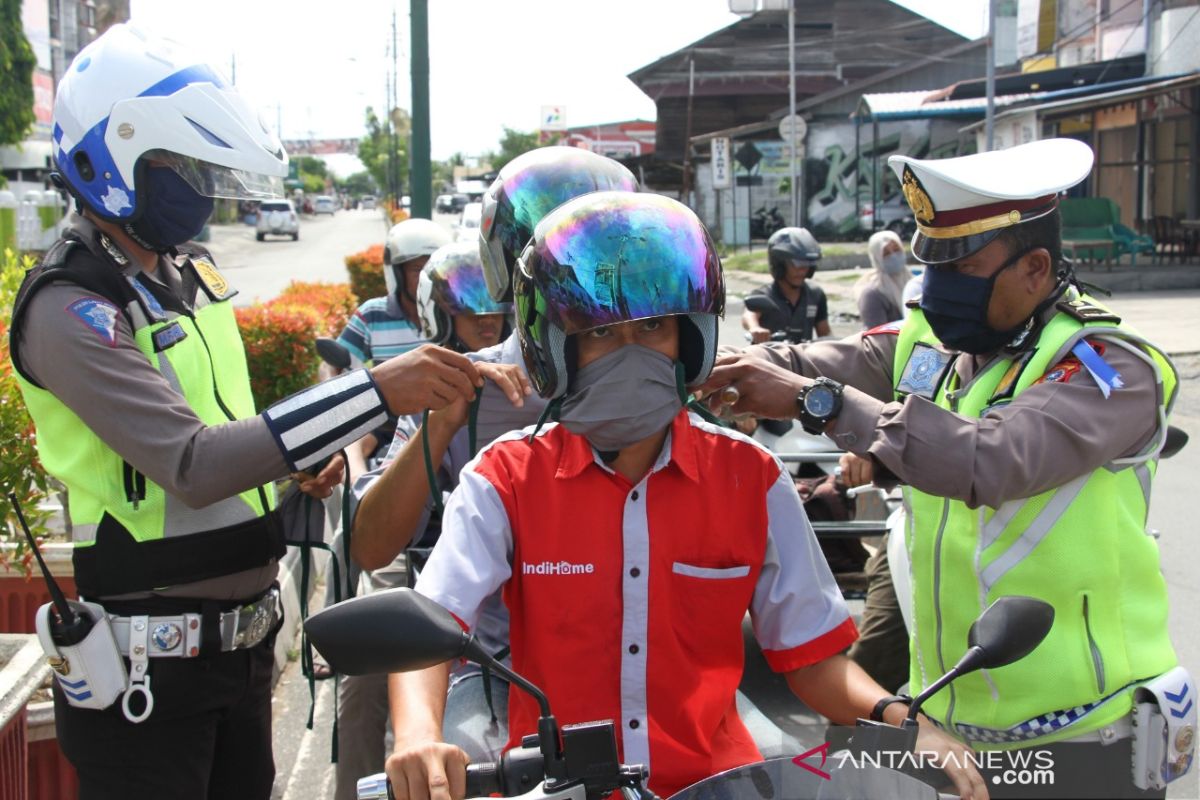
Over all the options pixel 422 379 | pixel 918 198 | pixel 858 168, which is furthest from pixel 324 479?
pixel 858 168

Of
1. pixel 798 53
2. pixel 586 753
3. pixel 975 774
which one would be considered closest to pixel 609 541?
pixel 586 753

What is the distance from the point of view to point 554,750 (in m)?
1.77

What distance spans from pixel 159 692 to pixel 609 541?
1.09m

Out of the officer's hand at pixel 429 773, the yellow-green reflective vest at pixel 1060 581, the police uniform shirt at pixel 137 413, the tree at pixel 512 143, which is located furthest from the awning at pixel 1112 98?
the tree at pixel 512 143

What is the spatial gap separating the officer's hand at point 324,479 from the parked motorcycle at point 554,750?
1.39 meters

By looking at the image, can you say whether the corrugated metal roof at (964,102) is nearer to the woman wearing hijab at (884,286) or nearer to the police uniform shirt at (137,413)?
the woman wearing hijab at (884,286)

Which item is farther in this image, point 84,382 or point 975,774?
point 84,382

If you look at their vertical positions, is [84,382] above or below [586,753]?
above

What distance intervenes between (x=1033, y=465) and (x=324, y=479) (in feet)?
5.58

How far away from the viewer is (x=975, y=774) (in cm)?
198

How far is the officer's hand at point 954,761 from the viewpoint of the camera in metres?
1.95

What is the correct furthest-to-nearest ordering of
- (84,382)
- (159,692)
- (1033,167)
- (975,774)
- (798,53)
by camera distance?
(798,53) → (1033,167) → (159,692) → (84,382) → (975,774)

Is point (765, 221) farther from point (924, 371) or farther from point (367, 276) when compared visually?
point (924, 371)

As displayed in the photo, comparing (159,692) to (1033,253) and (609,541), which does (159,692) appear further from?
(1033,253)
